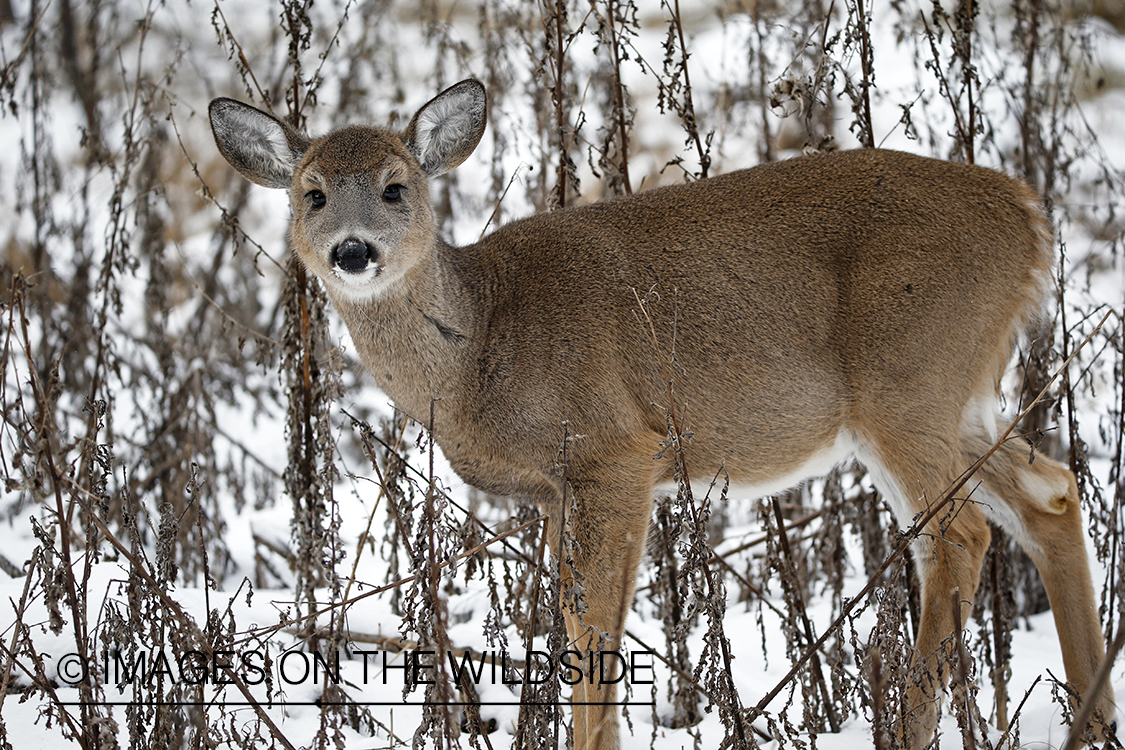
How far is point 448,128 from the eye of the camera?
423cm

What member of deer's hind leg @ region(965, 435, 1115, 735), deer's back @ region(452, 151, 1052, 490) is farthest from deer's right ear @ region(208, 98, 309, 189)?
deer's hind leg @ region(965, 435, 1115, 735)

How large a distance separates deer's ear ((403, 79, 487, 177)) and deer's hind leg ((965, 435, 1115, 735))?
7.85 ft

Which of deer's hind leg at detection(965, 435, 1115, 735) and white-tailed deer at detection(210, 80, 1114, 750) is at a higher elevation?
white-tailed deer at detection(210, 80, 1114, 750)

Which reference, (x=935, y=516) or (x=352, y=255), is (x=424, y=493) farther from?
(x=935, y=516)

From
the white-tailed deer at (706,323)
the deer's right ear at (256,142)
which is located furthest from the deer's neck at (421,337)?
the deer's right ear at (256,142)

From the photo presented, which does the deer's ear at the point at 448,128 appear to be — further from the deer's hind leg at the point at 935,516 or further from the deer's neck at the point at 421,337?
the deer's hind leg at the point at 935,516

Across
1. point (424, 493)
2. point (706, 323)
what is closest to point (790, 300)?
point (706, 323)

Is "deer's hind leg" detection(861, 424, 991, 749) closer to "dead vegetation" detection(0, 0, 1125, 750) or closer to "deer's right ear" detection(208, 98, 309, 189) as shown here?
"dead vegetation" detection(0, 0, 1125, 750)

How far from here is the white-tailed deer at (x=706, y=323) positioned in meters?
3.86

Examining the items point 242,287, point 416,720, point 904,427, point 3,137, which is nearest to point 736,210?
point 904,427

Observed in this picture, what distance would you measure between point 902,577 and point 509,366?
205cm

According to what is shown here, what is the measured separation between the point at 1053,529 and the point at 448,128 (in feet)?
9.56

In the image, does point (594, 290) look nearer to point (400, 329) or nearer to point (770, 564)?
point (400, 329)

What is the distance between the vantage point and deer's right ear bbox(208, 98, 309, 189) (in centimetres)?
412
